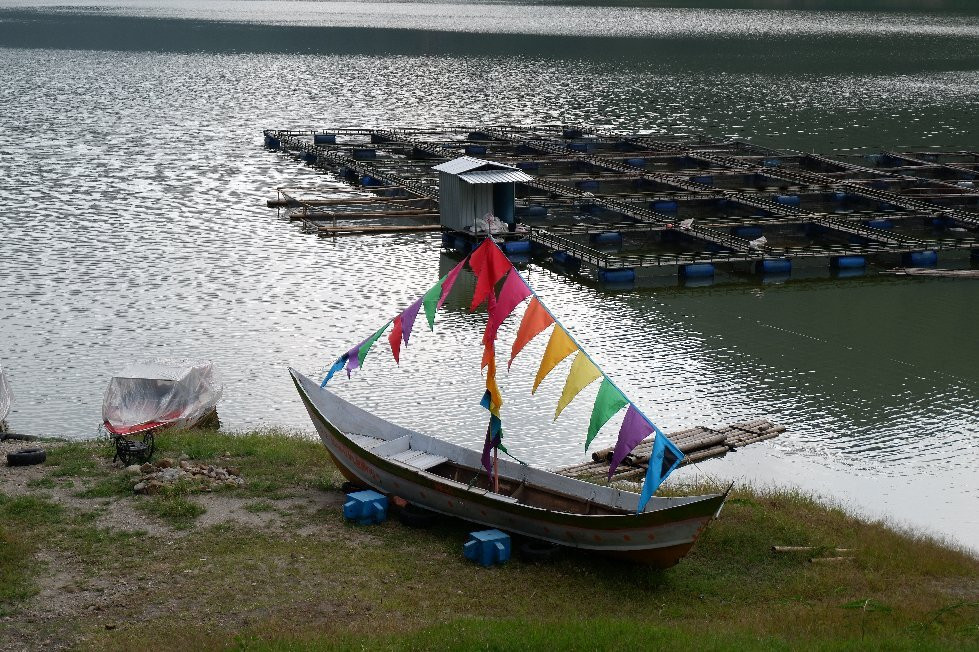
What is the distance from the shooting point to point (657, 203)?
56.1 metres

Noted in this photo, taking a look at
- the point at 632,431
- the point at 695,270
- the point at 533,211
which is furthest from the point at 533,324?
the point at 533,211

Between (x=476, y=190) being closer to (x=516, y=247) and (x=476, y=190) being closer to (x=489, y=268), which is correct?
(x=516, y=247)

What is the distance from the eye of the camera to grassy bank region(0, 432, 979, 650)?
16641 millimetres

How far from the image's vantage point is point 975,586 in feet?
64.5

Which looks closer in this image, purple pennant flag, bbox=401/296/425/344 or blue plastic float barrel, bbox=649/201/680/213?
purple pennant flag, bbox=401/296/425/344

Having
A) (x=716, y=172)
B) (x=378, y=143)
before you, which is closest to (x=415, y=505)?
(x=716, y=172)

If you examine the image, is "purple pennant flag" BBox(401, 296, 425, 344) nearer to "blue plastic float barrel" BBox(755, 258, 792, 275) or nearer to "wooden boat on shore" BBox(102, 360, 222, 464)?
"wooden boat on shore" BBox(102, 360, 222, 464)

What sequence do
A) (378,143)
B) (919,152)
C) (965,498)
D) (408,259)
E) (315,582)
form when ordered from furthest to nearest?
(378,143)
(919,152)
(408,259)
(965,498)
(315,582)

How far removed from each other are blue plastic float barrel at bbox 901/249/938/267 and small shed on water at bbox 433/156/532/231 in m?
14.9

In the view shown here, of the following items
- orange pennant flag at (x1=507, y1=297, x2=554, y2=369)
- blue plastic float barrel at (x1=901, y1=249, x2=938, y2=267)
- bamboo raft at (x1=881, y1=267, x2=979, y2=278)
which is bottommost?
bamboo raft at (x1=881, y1=267, x2=979, y2=278)

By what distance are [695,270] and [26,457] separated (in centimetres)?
2760

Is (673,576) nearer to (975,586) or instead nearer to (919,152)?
(975,586)

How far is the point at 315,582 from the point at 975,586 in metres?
10.5

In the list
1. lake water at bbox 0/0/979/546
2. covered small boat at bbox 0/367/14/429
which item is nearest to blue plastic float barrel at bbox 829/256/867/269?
lake water at bbox 0/0/979/546
